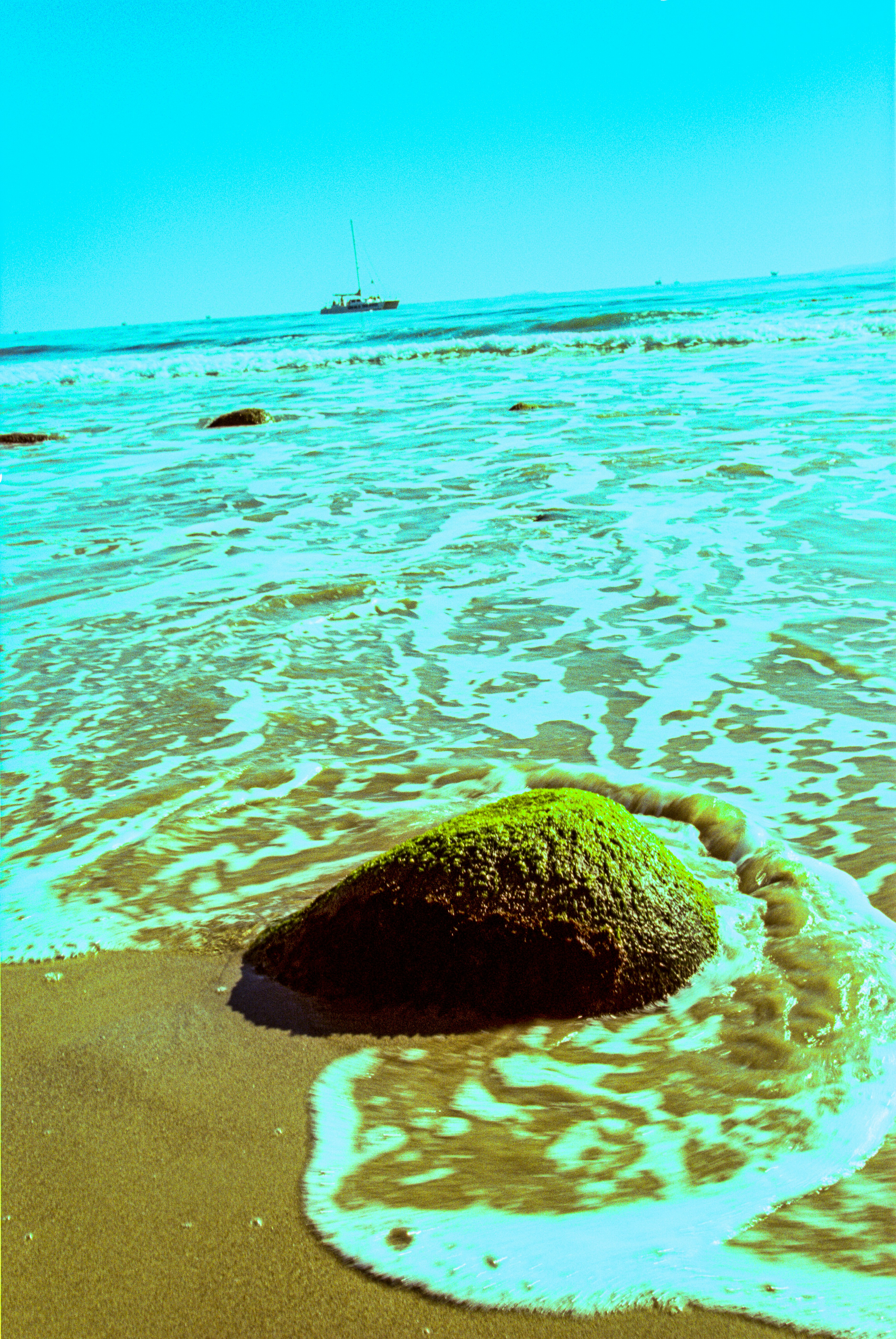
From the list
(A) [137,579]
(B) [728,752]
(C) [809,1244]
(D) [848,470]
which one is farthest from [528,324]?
(C) [809,1244]

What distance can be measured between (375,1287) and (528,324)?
40.7 metres

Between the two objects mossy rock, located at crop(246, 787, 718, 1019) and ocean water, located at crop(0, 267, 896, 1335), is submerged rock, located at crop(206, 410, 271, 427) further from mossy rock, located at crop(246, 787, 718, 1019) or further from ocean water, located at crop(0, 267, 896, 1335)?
mossy rock, located at crop(246, 787, 718, 1019)

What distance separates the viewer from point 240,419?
16625 mm

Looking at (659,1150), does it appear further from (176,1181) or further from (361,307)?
(361,307)

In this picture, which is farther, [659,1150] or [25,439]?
[25,439]

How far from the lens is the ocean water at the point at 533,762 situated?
6.82ft

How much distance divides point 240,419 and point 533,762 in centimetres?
1353

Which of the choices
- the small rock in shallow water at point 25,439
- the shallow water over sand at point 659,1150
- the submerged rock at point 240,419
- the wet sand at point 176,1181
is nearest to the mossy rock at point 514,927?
the shallow water over sand at point 659,1150

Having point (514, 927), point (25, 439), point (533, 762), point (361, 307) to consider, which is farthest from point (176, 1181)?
point (361, 307)

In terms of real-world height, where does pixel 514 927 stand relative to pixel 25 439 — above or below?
below

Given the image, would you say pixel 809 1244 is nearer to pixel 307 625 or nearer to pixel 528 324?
pixel 307 625

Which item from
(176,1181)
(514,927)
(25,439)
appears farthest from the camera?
(25,439)

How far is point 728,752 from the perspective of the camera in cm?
426

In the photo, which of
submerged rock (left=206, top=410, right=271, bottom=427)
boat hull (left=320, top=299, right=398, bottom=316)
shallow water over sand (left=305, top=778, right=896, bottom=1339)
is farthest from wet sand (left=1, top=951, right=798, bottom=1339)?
boat hull (left=320, top=299, right=398, bottom=316)
